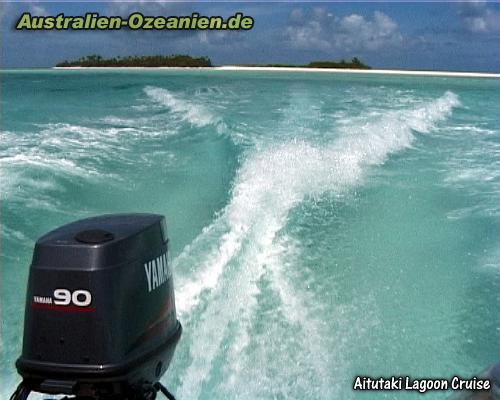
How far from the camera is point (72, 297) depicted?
4.37 ft

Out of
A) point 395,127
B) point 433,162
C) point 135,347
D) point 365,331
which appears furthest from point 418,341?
point 395,127

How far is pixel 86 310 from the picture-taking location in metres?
1.33

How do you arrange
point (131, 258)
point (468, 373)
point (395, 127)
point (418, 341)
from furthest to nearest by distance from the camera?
1. point (395, 127)
2. point (418, 341)
3. point (468, 373)
4. point (131, 258)

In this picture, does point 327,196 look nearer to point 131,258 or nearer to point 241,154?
point 241,154

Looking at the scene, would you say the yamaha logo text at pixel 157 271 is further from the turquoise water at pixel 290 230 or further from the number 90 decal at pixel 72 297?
the turquoise water at pixel 290 230

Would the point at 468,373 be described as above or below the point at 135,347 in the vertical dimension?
below

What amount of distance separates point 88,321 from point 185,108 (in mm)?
6253

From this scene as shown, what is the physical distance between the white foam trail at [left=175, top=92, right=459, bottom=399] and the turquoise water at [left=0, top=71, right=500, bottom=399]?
0.4 inches

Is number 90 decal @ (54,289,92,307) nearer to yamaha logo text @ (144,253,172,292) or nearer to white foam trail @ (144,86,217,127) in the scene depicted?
yamaha logo text @ (144,253,172,292)

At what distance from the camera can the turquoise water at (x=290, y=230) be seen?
107 inches

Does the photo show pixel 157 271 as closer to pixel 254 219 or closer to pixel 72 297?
pixel 72 297

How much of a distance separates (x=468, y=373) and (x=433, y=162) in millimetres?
3396

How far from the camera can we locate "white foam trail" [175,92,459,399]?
288 centimetres

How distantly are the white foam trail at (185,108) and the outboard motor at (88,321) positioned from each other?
4982 mm
